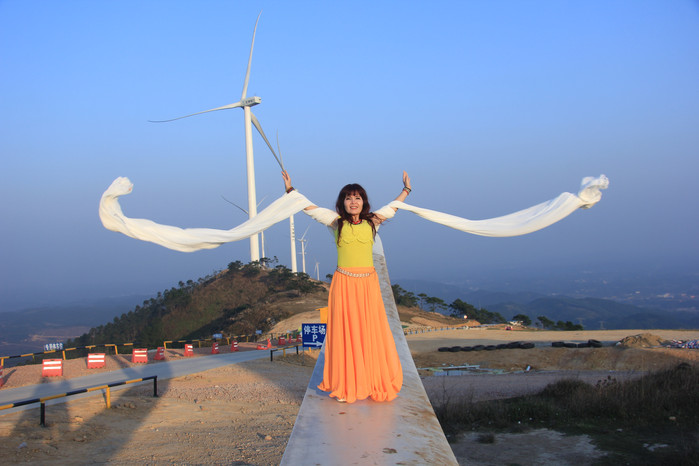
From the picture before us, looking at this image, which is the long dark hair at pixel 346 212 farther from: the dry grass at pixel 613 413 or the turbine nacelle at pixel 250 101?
the turbine nacelle at pixel 250 101

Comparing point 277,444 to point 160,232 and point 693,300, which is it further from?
point 693,300

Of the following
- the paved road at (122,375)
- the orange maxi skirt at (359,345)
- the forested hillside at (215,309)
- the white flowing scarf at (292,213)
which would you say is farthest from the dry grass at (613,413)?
the forested hillside at (215,309)

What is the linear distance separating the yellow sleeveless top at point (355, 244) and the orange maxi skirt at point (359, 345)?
7cm

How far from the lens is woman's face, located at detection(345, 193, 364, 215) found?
5.43m

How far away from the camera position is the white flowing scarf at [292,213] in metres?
5.04

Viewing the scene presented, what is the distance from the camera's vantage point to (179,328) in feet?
188

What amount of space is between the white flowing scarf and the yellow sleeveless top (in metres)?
0.23

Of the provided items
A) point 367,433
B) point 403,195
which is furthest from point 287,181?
point 367,433

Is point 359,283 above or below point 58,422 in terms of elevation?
above

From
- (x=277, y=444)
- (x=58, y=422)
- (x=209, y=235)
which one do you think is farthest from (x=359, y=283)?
(x=58, y=422)

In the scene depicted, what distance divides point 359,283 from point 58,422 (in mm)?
8805

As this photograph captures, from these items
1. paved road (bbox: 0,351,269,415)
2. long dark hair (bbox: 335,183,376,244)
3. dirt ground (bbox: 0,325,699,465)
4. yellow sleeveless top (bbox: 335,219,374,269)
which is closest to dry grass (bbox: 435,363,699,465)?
dirt ground (bbox: 0,325,699,465)

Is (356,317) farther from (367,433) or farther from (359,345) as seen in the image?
(367,433)

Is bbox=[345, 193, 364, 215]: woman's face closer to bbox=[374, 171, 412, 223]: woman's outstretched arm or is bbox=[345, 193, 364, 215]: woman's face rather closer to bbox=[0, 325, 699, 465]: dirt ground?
bbox=[374, 171, 412, 223]: woman's outstretched arm
